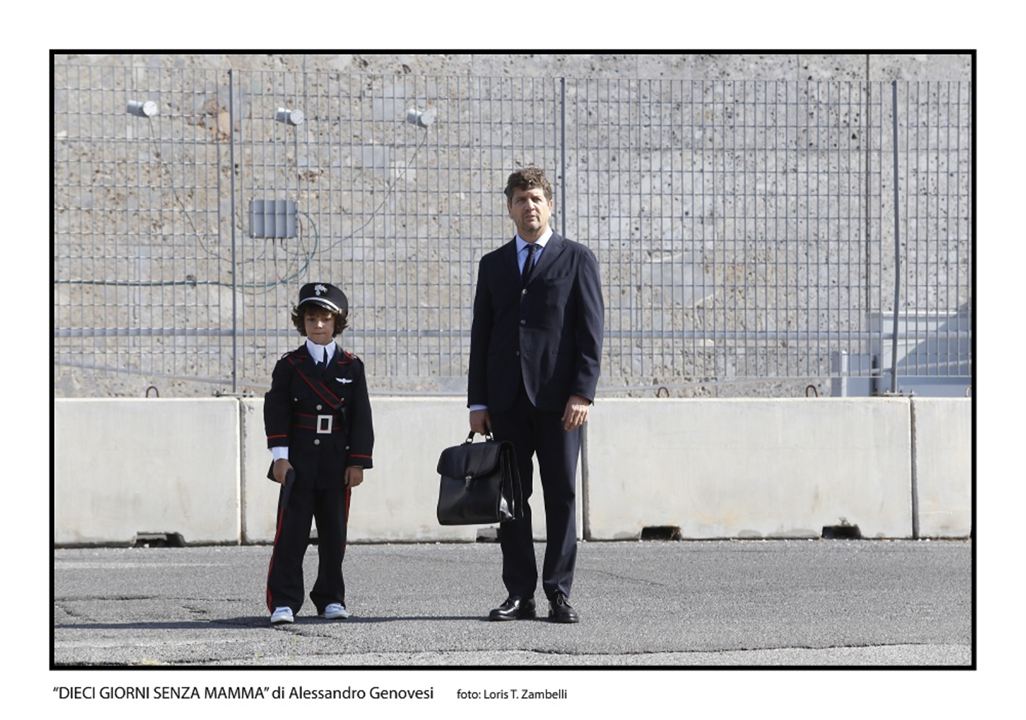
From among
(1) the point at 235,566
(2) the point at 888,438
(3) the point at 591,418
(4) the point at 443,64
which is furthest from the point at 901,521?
(4) the point at 443,64

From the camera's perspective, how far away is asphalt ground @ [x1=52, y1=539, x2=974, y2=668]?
23.3ft

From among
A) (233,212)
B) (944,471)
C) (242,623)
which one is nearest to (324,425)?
(242,623)

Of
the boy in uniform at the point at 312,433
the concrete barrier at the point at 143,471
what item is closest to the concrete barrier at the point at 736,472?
the concrete barrier at the point at 143,471

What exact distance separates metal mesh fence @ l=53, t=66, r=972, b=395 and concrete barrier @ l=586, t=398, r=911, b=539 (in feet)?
2.17

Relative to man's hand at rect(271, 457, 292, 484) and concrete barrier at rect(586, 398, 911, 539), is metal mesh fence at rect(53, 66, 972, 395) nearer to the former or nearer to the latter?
concrete barrier at rect(586, 398, 911, 539)

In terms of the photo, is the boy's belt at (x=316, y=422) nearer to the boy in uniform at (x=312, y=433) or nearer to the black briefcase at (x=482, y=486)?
the boy in uniform at (x=312, y=433)

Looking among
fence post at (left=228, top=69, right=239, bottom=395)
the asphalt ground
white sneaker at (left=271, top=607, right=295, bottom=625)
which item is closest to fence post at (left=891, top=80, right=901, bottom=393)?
the asphalt ground

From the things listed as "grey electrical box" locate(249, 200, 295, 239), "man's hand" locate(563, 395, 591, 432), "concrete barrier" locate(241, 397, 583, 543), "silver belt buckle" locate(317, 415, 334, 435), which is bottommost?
"concrete barrier" locate(241, 397, 583, 543)

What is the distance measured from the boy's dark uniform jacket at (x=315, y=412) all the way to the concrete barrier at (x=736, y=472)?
11.5 feet

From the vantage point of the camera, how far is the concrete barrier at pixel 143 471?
11.2m

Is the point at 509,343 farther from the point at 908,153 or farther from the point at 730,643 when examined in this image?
the point at 908,153

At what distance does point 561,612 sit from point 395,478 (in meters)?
3.65

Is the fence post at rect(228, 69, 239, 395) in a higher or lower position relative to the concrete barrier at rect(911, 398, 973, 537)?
higher

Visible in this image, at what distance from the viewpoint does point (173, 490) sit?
11273mm
